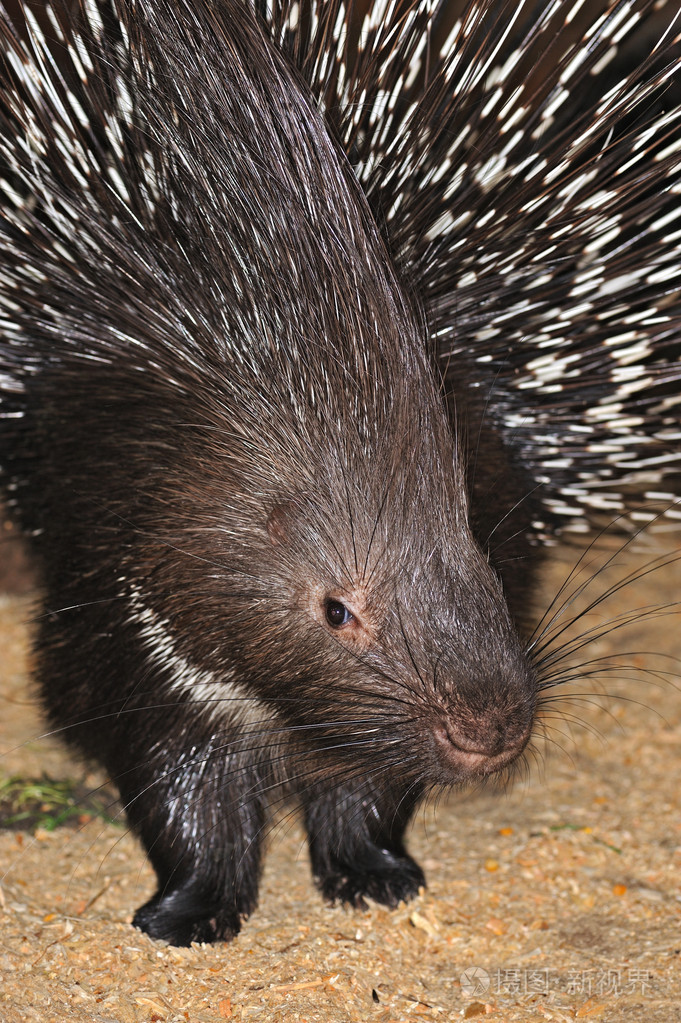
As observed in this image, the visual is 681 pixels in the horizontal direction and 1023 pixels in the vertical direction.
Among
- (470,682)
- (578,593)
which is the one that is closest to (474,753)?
(470,682)

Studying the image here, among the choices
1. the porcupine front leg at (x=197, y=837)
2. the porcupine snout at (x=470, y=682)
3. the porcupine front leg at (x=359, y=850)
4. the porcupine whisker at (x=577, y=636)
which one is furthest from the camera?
the porcupine front leg at (x=359, y=850)

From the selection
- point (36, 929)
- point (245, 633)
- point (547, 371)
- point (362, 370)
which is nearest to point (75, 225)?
point (362, 370)

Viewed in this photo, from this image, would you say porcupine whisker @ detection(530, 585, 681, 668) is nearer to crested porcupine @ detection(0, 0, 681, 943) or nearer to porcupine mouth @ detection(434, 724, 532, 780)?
crested porcupine @ detection(0, 0, 681, 943)

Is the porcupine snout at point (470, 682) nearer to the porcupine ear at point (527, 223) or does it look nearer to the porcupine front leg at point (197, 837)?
the porcupine ear at point (527, 223)

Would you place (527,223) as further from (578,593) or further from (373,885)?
(373,885)

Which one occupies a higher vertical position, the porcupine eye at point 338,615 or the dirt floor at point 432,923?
the porcupine eye at point 338,615

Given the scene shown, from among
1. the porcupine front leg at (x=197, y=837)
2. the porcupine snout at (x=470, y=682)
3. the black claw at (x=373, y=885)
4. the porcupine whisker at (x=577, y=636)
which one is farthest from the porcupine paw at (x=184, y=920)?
the porcupine whisker at (x=577, y=636)
